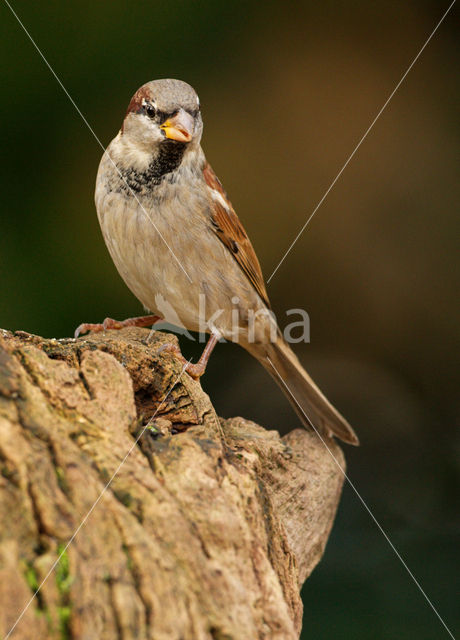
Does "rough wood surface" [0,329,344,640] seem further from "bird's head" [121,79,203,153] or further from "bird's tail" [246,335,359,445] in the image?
"bird's tail" [246,335,359,445]

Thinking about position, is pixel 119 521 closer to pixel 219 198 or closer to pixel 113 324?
pixel 113 324

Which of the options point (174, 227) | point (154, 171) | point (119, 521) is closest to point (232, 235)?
point (174, 227)

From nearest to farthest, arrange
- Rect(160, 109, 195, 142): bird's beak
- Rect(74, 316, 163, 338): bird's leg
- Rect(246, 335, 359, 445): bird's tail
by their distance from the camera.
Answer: Rect(160, 109, 195, 142): bird's beak
Rect(74, 316, 163, 338): bird's leg
Rect(246, 335, 359, 445): bird's tail

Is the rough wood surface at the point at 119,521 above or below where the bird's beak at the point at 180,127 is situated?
below

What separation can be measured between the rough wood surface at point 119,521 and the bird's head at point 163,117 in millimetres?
862

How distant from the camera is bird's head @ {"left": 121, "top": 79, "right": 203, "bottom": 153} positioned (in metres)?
2.09

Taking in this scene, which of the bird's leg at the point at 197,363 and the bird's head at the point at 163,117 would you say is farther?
the bird's head at the point at 163,117

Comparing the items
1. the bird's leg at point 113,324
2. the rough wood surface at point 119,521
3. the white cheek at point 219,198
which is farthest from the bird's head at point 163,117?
the rough wood surface at point 119,521

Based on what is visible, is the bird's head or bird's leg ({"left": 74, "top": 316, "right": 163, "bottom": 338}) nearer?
the bird's head

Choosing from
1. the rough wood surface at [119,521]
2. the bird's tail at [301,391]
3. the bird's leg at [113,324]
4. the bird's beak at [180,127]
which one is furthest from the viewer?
the bird's tail at [301,391]

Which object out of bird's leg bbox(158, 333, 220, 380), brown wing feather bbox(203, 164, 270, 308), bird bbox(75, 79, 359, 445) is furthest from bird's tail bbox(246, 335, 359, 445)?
bird's leg bbox(158, 333, 220, 380)

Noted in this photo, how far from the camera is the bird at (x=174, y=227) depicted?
7.06ft

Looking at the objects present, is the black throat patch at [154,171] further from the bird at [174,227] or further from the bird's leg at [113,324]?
the bird's leg at [113,324]

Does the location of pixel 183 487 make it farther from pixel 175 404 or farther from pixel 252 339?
pixel 252 339
